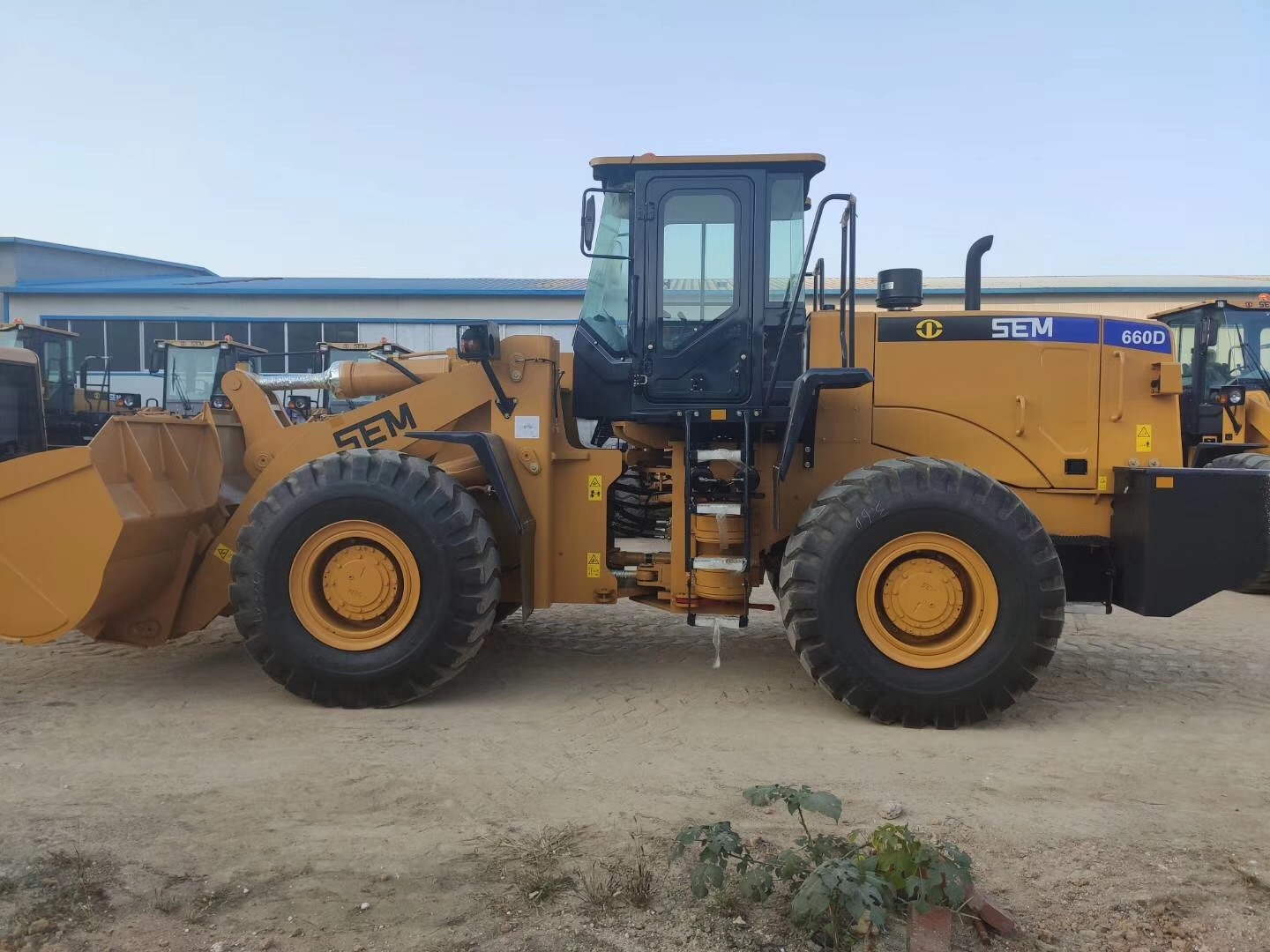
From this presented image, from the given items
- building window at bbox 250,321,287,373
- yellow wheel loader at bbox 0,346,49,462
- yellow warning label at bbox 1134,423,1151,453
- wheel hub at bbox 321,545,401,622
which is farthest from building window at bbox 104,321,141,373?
yellow warning label at bbox 1134,423,1151,453

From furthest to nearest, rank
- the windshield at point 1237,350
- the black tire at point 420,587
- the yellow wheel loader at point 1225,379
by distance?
1. the windshield at point 1237,350
2. the yellow wheel loader at point 1225,379
3. the black tire at point 420,587

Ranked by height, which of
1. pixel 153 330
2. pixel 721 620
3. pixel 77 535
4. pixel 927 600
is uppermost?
pixel 153 330

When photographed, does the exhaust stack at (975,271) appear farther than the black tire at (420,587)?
Yes

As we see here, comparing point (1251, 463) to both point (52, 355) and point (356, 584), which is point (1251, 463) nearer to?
point (356, 584)

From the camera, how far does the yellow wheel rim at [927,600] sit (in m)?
4.79

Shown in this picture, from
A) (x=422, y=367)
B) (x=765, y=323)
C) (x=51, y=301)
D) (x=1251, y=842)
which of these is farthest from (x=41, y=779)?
(x=51, y=301)

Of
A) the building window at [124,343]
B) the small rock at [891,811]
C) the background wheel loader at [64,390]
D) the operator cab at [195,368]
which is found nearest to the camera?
the small rock at [891,811]

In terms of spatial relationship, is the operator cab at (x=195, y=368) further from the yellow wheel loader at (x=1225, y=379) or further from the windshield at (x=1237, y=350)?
the windshield at (x=1237, y=350)

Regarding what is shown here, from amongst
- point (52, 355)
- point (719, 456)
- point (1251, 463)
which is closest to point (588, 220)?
point (719, 456)

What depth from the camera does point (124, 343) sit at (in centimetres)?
2541

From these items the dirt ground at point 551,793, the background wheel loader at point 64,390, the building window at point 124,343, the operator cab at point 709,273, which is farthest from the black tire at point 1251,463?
the building window at point 124,343

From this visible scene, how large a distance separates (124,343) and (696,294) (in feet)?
80.0

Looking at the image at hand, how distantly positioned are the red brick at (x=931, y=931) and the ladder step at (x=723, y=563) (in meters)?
2.63

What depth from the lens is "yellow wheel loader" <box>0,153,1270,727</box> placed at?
4793 millimetres
